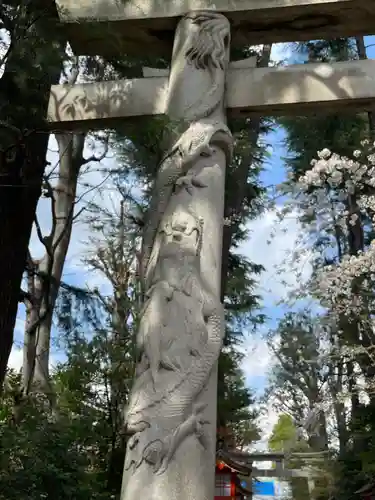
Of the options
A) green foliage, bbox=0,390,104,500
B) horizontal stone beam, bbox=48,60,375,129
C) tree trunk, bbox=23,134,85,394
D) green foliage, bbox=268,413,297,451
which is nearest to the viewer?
horizontal stone beam, bbox=48,60,375,129

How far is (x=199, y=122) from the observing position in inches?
124

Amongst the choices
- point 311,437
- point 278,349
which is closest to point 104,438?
point 278,349

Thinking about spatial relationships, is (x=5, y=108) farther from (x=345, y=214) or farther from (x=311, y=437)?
(x=311, y=437)

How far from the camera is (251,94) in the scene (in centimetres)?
340

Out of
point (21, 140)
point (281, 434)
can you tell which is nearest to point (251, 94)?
point (21, 140)

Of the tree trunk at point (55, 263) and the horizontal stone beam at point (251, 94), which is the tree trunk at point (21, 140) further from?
the tree trunk at point (55, 263)

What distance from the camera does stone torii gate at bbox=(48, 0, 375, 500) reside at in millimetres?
2381

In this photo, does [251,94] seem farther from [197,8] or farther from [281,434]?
[281,434]

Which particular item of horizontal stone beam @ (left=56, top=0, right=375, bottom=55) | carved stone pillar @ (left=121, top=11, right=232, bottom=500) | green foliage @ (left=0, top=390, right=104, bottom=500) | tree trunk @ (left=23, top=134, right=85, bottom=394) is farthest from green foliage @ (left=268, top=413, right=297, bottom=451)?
carved stone pillar @ (left=121, top=11, right=232, bottom=500)

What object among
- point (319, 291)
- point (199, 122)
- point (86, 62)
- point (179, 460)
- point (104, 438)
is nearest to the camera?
point (179, 460)

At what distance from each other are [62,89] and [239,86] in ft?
3.31

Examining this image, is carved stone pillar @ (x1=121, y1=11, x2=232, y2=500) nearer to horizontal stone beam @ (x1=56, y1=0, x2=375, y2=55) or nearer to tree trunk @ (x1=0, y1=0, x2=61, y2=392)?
horizontal stone beam @ (x1=56, y1=0, x2=375, y2=55)

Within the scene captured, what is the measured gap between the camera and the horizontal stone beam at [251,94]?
11.0 feet

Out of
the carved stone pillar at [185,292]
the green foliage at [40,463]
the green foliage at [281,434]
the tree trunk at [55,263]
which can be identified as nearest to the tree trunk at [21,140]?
the carved stone pillar at [185,292]
